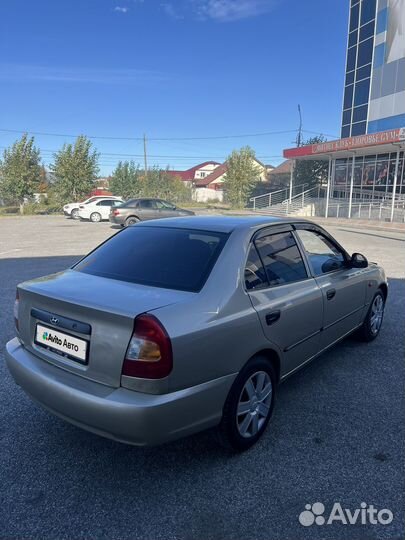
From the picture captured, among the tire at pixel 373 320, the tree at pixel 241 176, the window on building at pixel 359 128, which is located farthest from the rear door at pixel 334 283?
the tree at pixel 241 176

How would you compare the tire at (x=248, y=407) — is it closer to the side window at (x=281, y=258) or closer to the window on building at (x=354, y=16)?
the side window at (x=281, y=258)

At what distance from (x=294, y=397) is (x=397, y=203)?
82.3 ft

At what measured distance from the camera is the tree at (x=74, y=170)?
111 ft

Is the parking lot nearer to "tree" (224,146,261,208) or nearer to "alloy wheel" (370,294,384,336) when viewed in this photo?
"alloy wheel" (370,294,384,336)

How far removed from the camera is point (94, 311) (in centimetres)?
237

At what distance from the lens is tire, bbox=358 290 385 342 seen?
476 cm

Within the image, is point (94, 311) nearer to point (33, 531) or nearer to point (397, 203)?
point (33, 531)

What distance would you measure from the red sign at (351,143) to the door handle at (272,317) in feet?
72.0

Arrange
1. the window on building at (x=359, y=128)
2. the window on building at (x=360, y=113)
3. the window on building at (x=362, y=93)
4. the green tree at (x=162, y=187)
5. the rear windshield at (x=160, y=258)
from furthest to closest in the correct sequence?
the green tree at (x=162, y=187) → the window on building at (x=359, y=128) → the window on building at (x=360, y=113) → the window on building at (x=362, y=93) → the rear windshield at (x=160, y=258)

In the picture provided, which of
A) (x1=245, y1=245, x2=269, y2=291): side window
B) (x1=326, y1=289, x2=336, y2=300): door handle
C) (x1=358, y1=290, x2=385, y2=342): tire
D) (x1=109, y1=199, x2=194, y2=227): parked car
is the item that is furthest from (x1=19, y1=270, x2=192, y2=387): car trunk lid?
(x1=109, y1=199, x2=194, y2=227): parked car

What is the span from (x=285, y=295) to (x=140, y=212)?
53.5 ft

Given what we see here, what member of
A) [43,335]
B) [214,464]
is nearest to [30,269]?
[43,335]

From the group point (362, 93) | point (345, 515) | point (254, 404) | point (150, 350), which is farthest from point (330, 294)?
point (362, 93)

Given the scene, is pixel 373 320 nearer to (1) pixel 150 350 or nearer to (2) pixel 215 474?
(2) pixel 215 474
